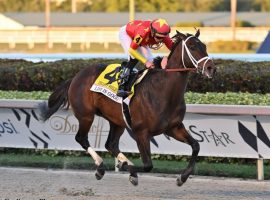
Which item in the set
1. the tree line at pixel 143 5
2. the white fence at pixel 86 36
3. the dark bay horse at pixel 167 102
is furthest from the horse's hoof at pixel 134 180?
the tree line at pixel 143 5

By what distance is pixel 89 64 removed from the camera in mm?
13141

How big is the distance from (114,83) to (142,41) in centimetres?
57

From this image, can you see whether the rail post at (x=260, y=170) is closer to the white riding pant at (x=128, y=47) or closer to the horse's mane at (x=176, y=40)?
the white riding pant at (x=128, y=47)

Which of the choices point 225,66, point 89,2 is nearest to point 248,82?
point 225,66

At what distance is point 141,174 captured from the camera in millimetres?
8664

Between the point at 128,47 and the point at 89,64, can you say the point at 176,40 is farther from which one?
the point at 89,64

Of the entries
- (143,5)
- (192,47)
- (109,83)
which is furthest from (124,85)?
(143,5)

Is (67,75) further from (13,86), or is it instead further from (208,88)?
(208,88)

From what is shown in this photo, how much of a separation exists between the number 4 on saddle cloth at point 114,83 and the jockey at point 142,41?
72 mm

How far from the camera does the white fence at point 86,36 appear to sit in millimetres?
42719

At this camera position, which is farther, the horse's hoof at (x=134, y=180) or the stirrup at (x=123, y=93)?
the stirrup at (x=123, y=93)

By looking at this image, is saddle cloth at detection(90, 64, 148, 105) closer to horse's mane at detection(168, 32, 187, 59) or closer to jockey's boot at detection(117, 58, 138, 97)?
jockey's boot at detection(117, 58, 138, 97)

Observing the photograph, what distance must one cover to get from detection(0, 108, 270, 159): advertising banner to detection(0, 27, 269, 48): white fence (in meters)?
32.9

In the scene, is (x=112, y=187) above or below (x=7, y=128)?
above
